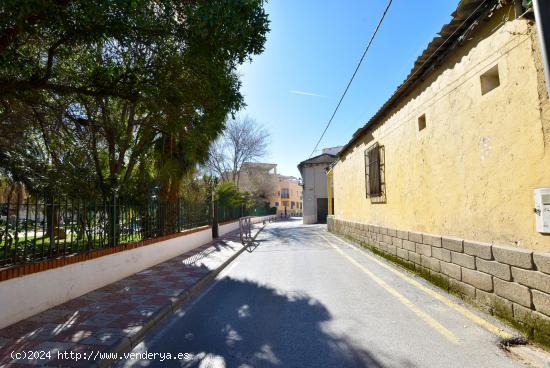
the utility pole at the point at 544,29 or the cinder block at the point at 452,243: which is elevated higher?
the utility pole at the point at 544,29

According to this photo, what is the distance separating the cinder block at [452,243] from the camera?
5.14 meters

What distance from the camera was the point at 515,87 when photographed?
399 centimetres

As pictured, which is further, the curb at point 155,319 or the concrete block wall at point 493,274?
the concrete block wall at point 493,274

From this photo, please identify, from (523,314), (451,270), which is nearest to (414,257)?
(451,270)

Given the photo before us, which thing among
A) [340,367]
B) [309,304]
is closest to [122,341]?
[340,367]

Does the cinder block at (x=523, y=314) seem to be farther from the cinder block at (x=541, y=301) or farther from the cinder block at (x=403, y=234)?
the cinder block at (x=403, y=234)

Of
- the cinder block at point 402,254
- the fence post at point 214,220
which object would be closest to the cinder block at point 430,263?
the cinder block at point 402,254

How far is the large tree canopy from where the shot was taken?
4.61 meters

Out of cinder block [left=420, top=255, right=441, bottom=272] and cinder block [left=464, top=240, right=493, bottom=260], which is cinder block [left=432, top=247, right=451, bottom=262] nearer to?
cinder block [left=420, top=255, right=441, bottom=272]

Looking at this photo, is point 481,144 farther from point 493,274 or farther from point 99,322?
point 99,322

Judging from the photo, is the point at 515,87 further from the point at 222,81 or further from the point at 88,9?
the point at 88,9

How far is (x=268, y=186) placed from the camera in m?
54.2

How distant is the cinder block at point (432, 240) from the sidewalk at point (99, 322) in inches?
178

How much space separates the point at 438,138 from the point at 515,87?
207 centimetres
